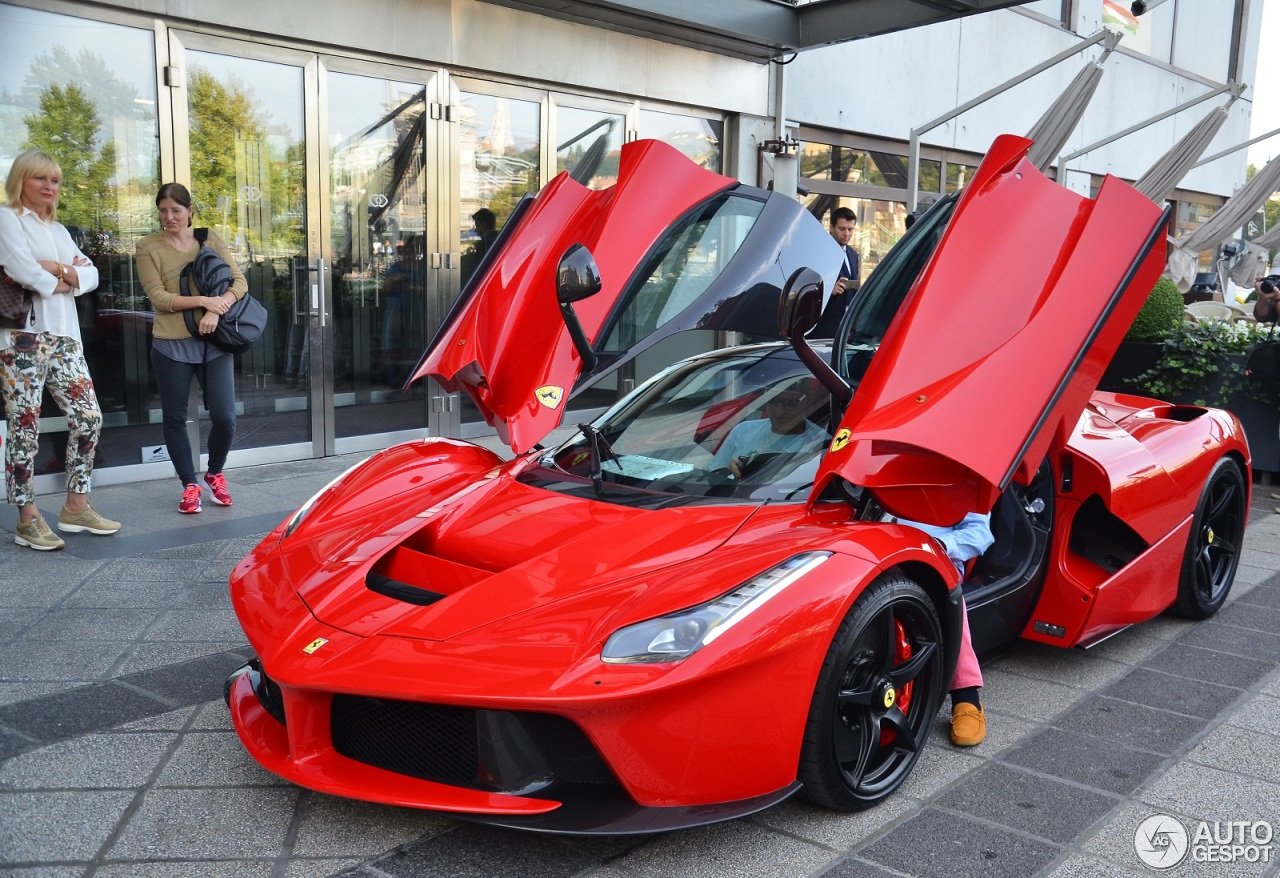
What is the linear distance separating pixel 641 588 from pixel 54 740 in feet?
5.94

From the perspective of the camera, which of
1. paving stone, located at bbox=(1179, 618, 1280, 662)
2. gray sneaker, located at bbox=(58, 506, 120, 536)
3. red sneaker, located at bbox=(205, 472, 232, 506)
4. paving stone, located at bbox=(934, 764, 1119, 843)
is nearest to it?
paving stone, located at bbox=(934, 764, 1119, 843)

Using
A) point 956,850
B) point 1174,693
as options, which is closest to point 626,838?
point 956,850

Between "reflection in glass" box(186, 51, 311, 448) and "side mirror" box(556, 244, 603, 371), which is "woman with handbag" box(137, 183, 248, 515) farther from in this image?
"side mirror" box(556, 244, 603, 371)

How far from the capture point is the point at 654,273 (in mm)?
3805

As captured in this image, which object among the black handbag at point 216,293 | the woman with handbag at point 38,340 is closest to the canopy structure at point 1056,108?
the black handbag at point 216,293

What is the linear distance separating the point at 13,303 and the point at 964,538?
4182 millimetres

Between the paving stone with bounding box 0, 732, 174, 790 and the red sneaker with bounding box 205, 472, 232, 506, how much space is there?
10.2 ft

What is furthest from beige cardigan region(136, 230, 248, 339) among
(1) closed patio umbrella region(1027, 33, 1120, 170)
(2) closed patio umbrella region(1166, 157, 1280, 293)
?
(2) closed patio umbrella region(1166, 157, 1280, 293)

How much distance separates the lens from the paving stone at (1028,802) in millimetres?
2793

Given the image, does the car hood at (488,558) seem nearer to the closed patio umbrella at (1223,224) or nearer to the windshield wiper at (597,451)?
the windshield wiper at (597,451)

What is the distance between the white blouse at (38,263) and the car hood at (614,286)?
2.23 meters

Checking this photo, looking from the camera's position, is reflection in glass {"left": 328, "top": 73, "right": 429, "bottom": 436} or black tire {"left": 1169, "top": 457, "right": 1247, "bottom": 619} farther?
reflection in glass {"left": 328, "top": 73, "right": 429, "bottom": 436}

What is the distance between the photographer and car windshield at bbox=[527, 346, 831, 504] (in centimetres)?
325

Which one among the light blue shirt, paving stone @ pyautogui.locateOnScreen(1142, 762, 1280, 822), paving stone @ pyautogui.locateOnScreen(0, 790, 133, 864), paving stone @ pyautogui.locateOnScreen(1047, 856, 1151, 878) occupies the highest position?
the light blue shirt
